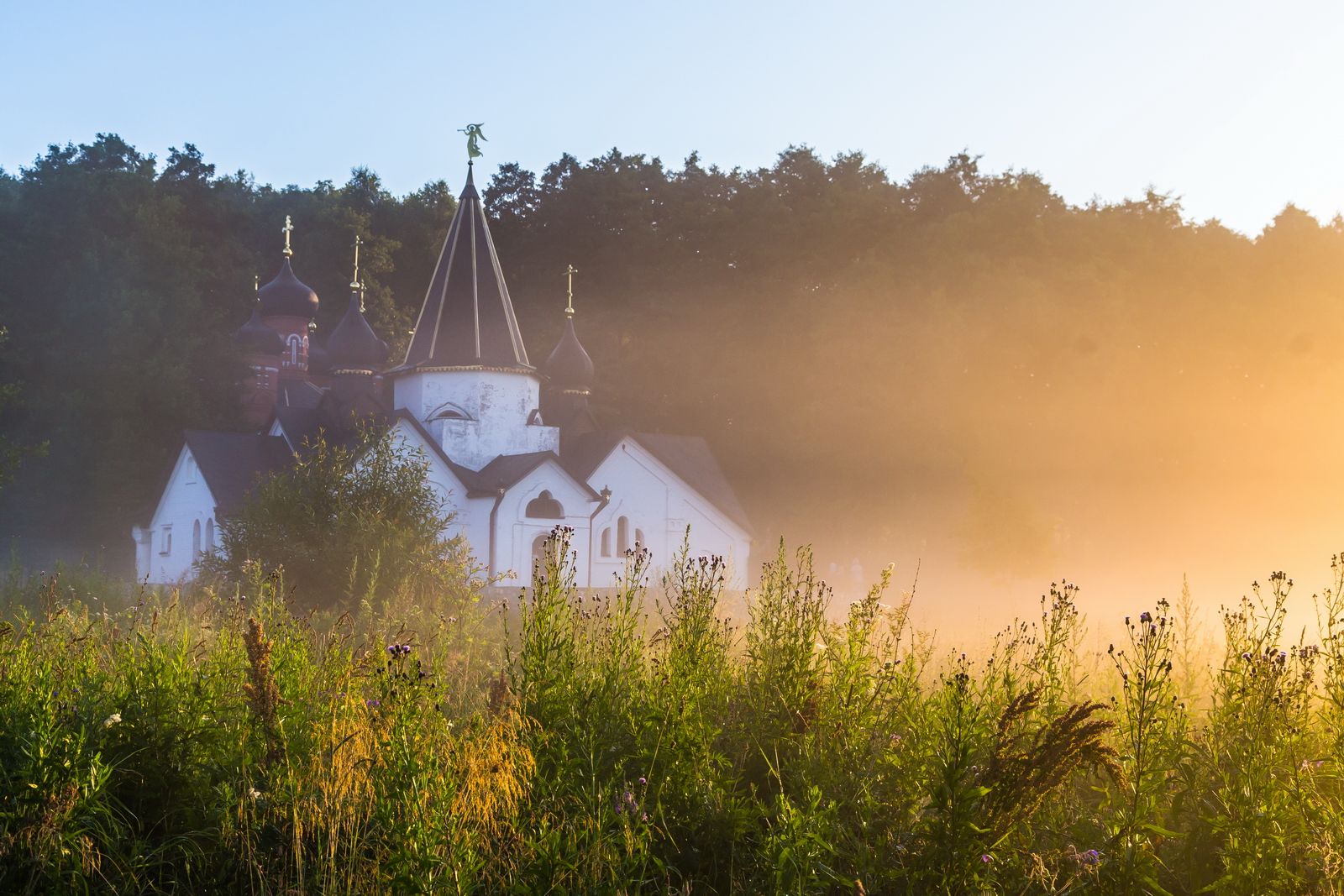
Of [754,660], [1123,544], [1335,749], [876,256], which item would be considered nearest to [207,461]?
[876,256]

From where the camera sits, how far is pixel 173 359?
46.4 metres

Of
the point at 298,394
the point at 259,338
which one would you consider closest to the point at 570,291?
the point at 298,394

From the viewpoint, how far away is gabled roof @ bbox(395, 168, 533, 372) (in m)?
34.2

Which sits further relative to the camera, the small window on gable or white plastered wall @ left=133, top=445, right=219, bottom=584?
white plastered wall @ left=133, top=445, right=219, bottom=584

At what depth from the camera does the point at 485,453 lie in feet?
111

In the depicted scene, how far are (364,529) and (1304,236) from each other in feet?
126

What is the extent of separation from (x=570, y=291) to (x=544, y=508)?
11810 millimetres

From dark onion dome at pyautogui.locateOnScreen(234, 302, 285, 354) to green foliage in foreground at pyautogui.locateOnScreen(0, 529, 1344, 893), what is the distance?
4105 centimetres

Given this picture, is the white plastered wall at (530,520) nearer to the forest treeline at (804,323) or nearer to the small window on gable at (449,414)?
the small window on gable at (449,414)

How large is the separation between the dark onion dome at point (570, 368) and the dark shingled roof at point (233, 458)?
8.68m

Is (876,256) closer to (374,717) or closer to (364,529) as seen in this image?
(364,529)

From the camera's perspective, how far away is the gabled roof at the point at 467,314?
34.2 m

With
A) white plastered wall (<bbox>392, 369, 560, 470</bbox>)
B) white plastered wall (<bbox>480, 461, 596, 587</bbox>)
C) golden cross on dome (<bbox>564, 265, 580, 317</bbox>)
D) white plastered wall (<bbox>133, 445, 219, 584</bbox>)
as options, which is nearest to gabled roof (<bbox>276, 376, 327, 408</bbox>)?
white plastered wall (<bbox>133, 445, 219, 584</bbox>)

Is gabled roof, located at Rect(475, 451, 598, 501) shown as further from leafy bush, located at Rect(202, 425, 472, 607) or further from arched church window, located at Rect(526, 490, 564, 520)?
leafy bush, located at Rect(202, 425, 472, 607)
